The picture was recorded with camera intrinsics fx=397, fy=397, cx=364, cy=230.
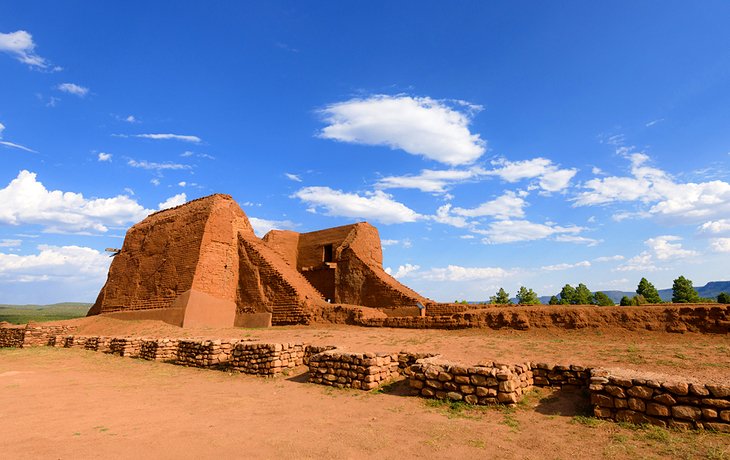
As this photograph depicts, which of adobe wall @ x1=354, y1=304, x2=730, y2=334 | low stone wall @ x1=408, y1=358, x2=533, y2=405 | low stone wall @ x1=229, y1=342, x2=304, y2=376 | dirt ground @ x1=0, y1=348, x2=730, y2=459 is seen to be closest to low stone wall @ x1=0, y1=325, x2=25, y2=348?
dirt ground @ x1=0, y1=348, x2=730, y2=459

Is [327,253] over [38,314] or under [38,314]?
over

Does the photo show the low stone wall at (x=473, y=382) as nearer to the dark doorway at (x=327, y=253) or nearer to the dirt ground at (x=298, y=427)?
the dirt ground at (x=298, y=427)

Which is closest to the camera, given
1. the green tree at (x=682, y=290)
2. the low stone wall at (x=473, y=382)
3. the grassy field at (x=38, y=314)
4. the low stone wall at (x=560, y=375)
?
the low stone wall at (x=473, y=382)

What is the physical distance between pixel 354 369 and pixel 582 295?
4412 centimetres

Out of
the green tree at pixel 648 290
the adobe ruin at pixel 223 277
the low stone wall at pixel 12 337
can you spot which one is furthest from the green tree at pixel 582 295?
the low stone wall at pixel 12 337

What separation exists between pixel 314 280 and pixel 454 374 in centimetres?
2182

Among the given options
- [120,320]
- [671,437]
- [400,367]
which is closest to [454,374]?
[400,367]

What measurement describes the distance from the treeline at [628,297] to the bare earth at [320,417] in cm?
1737

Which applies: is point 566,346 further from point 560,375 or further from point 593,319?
point 560,375

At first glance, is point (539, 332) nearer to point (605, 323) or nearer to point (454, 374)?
point (605, 323)

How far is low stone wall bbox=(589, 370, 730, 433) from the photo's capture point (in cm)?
508

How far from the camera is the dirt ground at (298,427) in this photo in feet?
16.1

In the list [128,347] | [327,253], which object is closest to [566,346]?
[128,347]

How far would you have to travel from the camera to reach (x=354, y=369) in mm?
8375
